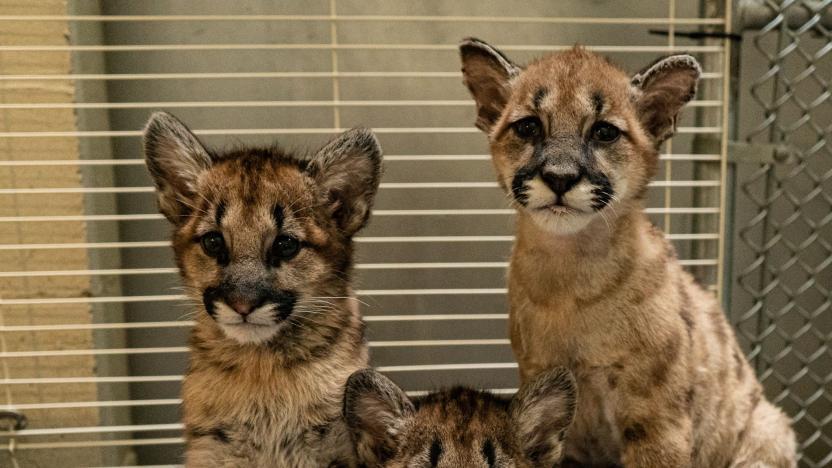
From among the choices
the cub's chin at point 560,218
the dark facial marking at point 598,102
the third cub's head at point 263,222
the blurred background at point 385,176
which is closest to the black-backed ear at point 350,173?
the third cub's head at point 263,222

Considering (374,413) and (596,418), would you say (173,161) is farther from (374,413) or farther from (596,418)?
(596,418)

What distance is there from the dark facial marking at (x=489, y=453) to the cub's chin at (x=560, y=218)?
425 millimetres

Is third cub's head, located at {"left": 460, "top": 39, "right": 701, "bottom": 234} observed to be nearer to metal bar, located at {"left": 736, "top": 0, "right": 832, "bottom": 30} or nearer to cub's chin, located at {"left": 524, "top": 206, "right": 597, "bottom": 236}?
cub's chin, located at {"left": 524, "top": 206, "right": 597, "bottom": 236}

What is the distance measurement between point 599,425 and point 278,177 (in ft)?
2.82

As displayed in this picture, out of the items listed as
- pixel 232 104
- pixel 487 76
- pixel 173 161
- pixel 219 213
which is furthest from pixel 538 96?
pixel 232 104

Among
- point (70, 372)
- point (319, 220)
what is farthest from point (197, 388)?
point (70, 372)

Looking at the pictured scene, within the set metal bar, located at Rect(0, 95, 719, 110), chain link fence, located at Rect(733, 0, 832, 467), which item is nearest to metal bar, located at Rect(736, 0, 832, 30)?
chain link fence, located at Rect(733, 0, 832, 467)

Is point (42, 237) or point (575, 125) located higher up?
point (575, 125)

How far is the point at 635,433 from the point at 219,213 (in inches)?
37.4

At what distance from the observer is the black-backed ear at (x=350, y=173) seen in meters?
1.53

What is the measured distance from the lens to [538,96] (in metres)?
1.46

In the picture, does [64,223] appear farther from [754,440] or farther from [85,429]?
[754,440]

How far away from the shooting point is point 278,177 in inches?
58.5

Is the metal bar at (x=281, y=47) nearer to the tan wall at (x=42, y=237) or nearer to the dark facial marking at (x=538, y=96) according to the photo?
the tan wall at (x=42, y=237)
